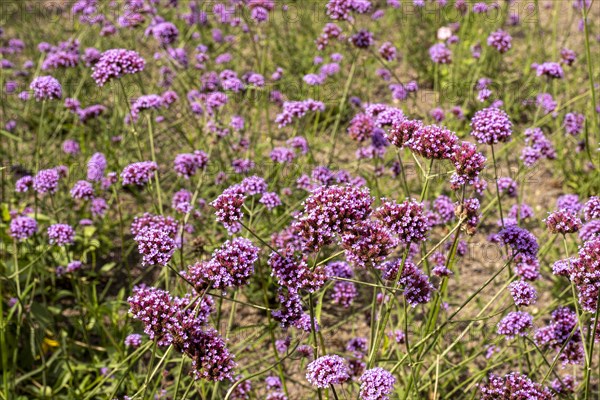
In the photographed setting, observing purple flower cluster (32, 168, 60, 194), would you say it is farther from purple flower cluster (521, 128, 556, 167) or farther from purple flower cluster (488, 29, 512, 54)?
purple flower cluster (488, 29, 512, 54)

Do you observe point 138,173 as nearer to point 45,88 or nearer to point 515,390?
point 45,88

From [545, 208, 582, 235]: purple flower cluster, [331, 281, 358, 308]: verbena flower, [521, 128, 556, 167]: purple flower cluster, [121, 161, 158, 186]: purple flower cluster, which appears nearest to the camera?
[545, 208, 582, 235]: purple flower cluster

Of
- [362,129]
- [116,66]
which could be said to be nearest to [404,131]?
[362,129]

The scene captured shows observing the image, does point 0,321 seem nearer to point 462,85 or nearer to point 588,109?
point 462,85

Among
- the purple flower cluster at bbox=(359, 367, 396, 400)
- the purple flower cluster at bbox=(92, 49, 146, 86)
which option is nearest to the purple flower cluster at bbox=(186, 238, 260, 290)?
the purple flower cluster at bbox=(359, 367, 396, 400)

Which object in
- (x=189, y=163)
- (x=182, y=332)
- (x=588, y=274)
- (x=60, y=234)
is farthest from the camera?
(x=189, y=163)

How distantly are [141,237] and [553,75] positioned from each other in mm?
2960

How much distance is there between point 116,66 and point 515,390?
2660 millimetres

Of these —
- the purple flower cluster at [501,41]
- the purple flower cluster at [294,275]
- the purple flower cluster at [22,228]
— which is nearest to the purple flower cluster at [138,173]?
the purple flower cluster at [22,228]

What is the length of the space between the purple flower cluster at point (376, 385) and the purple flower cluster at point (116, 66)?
2.21 metres

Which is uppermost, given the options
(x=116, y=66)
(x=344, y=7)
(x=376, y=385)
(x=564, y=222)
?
(x=344, y=7)

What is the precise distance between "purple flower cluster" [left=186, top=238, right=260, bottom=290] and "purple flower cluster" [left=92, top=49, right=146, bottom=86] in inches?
64.9

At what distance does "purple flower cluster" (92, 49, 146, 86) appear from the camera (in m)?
3.46

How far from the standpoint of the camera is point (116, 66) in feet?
11.4
